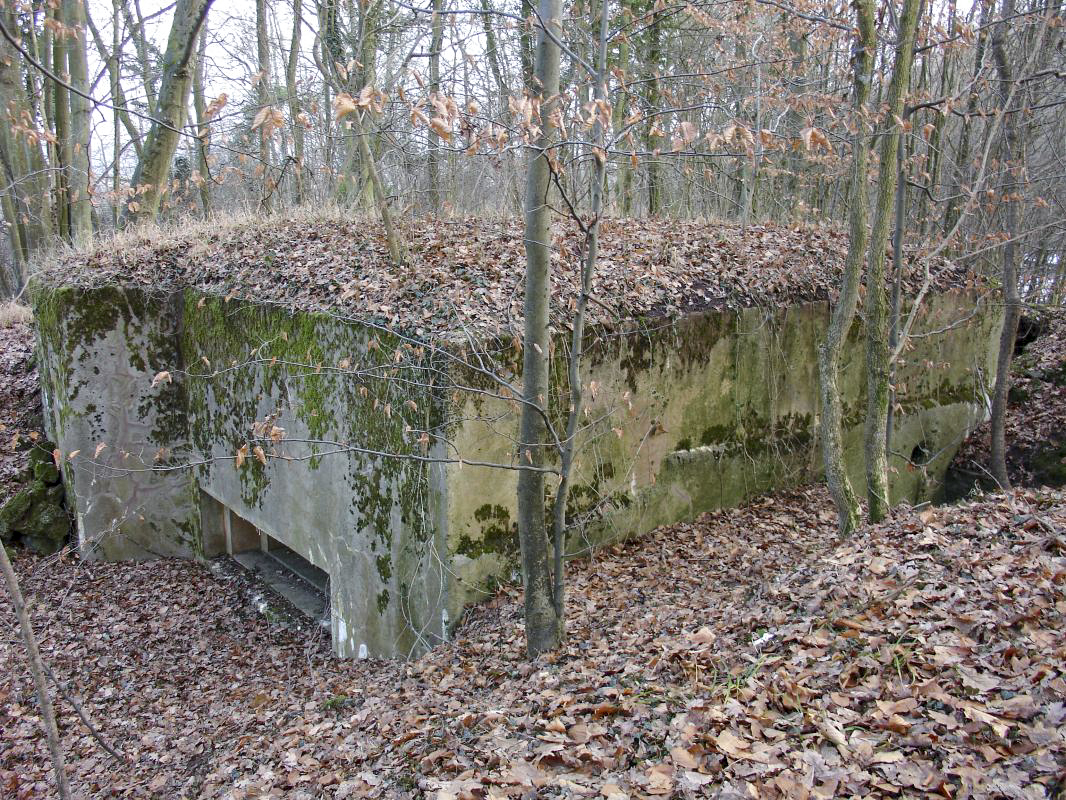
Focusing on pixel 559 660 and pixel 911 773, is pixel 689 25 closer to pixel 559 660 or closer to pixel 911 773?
pixel 559 660

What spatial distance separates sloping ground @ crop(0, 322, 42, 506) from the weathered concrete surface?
0.61m

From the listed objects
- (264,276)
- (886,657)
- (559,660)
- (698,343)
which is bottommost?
(559,660)

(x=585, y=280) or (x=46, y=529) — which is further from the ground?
(x=585, y=280)

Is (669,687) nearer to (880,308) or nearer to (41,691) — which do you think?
(41,691)

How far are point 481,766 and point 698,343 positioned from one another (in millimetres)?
5100

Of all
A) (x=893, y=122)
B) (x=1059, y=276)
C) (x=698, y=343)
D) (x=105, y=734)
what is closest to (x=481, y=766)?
(x=105, y=734)

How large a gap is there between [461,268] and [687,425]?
2.87 meters

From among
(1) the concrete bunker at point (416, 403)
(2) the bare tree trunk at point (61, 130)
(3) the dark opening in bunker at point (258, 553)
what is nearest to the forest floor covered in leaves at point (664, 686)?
(1) the concrete bunker at point (416, 403)

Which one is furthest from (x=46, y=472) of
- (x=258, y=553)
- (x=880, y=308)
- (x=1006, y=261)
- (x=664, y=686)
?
(x=1006, y=261)

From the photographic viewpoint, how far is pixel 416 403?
5770mm

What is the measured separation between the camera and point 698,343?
7.65 meters

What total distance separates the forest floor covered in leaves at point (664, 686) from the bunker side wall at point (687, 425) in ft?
1.27

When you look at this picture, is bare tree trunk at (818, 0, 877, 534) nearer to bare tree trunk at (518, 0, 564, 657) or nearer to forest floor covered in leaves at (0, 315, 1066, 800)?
forest floor covered in leaves at (0, 315, 1066, 800)

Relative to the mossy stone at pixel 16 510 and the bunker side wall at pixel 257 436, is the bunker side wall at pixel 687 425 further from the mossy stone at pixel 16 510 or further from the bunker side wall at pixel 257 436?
the mossy stone at pixel 16 510
